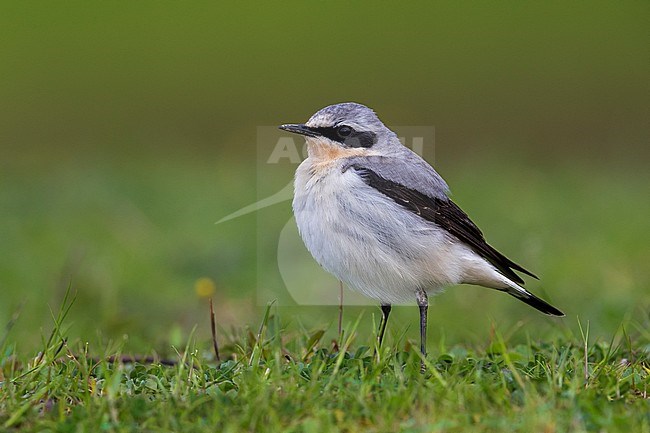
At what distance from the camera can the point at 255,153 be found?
54.7ft

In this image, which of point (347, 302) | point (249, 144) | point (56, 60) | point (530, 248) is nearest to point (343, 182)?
point (347, 302)

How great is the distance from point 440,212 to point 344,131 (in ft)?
2.79

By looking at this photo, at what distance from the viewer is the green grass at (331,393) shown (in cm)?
449

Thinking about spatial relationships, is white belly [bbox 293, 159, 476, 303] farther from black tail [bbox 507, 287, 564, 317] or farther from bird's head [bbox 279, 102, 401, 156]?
black tail [bbox 507, 287, 564, 317]

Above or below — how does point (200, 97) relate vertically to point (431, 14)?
below

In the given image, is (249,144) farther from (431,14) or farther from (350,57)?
(431,14)

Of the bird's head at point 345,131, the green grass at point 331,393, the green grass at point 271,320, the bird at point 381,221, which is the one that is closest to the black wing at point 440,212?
the bird at point 381,221

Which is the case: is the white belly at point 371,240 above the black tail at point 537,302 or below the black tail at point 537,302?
above

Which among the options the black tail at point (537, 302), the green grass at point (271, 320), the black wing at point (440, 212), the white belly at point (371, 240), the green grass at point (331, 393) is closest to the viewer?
the green grass at point (331, 393)

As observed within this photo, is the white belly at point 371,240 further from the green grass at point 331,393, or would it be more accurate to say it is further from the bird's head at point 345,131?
the green grass at point 331,393

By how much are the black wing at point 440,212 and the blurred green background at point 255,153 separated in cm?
70

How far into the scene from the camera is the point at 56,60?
22484 millimetres

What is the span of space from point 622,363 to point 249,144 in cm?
1225

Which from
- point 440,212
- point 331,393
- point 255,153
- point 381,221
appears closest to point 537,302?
point 440,212
